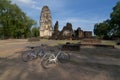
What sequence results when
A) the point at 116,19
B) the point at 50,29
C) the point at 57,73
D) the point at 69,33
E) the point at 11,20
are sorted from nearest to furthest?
the point at 57,73 → the point at 69,33 → the point at 50,29 → the point at 116,19 → the point at 11,20

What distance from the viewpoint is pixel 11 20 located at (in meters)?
78.5

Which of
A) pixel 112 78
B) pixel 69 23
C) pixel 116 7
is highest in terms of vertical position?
pixel 116 7

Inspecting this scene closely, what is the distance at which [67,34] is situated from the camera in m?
53.7

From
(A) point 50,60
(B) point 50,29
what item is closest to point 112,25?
(B) point 50,29

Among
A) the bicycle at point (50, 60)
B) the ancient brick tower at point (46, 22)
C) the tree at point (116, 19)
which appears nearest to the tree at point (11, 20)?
the ancient brick tower at point (46, 22)

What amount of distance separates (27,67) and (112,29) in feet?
228

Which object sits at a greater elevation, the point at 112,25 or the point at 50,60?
the point at 112,25

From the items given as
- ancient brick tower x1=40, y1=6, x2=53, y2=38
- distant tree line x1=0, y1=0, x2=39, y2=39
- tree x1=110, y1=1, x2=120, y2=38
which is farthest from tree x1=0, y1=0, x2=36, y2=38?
tree x1=110, y1=1, x2=120, y2=38

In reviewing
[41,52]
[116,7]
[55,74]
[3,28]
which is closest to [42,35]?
[3,28]

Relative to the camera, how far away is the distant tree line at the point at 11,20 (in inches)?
2968

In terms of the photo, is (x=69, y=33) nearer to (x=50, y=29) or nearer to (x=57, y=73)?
(x=50, y=29)

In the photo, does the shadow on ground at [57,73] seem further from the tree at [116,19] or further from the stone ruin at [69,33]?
the tree at [116,19]

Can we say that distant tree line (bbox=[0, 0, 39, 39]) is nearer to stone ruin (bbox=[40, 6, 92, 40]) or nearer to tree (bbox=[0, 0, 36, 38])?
tree (bbox=[0, 0, 36, 38])

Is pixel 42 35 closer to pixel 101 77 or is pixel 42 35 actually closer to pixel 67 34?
pixel 67 34
